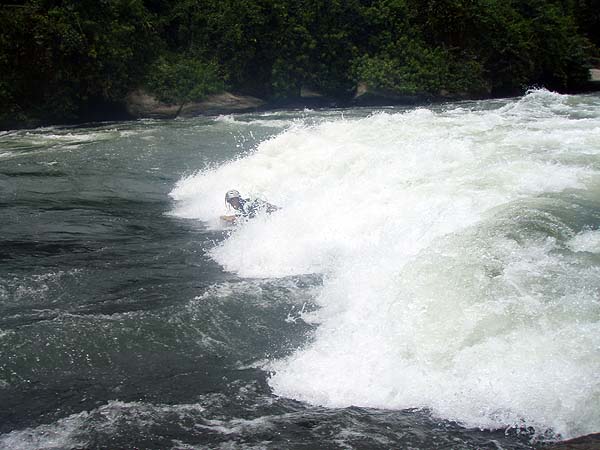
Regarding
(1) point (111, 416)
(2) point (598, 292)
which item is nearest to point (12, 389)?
(1) point (111, 416)

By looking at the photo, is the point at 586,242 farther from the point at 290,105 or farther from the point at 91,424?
the point at 290,105

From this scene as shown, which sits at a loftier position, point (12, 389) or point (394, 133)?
point (394, 133)

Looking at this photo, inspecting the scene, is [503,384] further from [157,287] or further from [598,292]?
[157,287]

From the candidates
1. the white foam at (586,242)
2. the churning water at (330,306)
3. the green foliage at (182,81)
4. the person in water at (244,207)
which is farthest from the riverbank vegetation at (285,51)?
the white foam at (586,242)

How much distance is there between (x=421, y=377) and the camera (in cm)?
443

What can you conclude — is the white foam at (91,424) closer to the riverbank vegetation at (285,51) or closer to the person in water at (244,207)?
the person in water at (244,207)

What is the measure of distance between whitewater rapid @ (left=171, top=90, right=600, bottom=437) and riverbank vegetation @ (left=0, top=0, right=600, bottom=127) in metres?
10.4

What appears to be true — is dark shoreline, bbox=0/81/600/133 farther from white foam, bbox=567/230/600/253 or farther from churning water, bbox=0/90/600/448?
white foam, bbox=567/230/600/253

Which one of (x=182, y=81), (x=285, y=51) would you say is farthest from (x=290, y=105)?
(x=182, y=81)

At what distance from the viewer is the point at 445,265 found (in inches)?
217

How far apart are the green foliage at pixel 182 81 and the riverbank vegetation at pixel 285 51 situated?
39 millimetres

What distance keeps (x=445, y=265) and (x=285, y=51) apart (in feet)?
61.0

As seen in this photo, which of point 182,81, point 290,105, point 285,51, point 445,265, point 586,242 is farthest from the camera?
point 285,51

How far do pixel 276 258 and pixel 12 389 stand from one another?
11.1 ft
